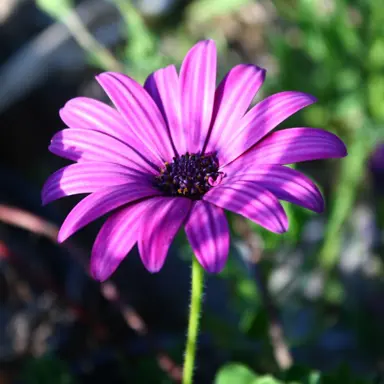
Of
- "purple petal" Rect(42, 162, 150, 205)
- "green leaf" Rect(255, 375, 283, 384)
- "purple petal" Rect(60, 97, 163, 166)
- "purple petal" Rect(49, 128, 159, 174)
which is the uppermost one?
"purple petal" Rect(60, 97, 163, 166)

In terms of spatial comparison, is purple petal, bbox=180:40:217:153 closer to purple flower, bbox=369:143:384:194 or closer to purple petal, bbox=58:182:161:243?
purple petal, bbox=58:182:161:243

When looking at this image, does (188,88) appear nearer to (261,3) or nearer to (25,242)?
(25,242)

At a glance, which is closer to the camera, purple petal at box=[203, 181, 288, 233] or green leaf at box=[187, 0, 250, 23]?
purple petal at box=[203, 181, 288, 233]

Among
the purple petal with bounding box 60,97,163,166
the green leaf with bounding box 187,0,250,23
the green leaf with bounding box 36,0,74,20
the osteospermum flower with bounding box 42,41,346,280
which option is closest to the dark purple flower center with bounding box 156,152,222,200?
the osteospermum flower with bounding box 42,41,346,280

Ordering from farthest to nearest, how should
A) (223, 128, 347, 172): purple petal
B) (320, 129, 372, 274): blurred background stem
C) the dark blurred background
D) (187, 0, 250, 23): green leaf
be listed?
(187, 0, 250, 23): green leaf
(320, 129, 372, 274): blurred background stem
the dark blurred background
(223, 128, 347, 172): purple petal

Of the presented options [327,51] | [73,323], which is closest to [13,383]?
[73,323]

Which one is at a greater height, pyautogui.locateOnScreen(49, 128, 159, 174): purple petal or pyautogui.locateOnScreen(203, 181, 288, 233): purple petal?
pyautogui.locateOnScreen(49, 128, 159, 174): purple petal

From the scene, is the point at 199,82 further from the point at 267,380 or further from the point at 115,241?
the point at 267,380

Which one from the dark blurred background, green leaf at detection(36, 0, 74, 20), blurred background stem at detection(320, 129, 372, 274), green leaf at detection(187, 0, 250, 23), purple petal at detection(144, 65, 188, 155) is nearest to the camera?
purple petal at detection(144, 65, 188, 155)
